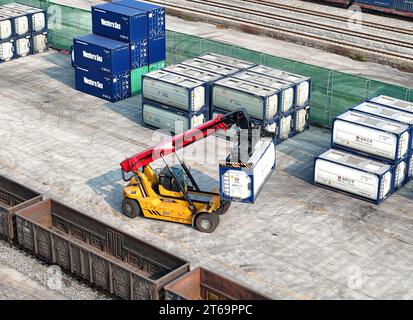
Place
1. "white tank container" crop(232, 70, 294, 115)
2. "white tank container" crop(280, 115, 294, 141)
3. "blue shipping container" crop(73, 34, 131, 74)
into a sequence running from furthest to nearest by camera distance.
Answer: "blue shipping container" crop(73, 34, 131, 74)
"white tank container" crop(280, 115, 294, 141)
"white tank container" crop(232, 70, 294, 115)

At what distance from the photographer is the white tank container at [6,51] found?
46.6m

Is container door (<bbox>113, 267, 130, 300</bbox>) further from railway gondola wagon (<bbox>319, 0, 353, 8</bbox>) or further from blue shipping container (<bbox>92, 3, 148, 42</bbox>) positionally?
railway gondola wagon (<bbox>319, 0, 353, 8</bbox>)

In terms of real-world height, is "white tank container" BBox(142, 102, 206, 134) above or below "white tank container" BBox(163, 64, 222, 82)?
below

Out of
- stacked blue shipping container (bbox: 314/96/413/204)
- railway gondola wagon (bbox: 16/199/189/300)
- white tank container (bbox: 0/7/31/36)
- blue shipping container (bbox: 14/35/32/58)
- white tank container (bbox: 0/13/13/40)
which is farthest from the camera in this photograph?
blue shipping container (bbox: 14/35/32/58)

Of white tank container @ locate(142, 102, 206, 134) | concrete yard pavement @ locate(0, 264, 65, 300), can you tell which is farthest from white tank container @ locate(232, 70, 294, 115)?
concrete yard pavement @ locate(0, 264, 65, 300)

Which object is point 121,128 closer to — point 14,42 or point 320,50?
point 14,42

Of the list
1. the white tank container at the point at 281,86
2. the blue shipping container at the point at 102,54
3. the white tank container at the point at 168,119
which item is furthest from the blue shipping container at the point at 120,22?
the white tank container at the point at 281,86

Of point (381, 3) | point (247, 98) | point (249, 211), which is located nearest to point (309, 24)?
point (381, 3)

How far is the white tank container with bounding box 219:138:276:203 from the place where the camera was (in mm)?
28625

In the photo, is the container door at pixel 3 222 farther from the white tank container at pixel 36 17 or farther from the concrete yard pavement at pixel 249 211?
the white tank container at pixel 36 17

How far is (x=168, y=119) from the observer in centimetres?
3791

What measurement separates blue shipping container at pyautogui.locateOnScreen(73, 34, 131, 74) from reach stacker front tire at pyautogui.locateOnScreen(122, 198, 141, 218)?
13.0m

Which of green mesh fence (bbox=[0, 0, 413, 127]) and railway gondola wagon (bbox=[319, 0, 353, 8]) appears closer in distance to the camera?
green mesh fence (bbox=[0, 0, 413, 127])
